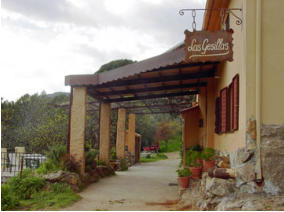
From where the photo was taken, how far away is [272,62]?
5.30 meters

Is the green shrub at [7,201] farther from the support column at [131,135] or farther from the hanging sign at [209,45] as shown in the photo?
the support column at [131,135]

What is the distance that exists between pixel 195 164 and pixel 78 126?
390 cm

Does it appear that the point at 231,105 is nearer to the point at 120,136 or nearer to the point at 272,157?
the point at 272,157

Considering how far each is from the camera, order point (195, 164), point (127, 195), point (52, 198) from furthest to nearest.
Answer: point (195, 164), point (127, 195), point (52, 198)

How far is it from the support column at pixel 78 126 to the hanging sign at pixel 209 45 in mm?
5047

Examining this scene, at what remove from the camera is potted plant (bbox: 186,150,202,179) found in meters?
8.52

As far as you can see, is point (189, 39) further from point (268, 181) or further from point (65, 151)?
point (65, 151)

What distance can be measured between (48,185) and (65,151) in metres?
1.58

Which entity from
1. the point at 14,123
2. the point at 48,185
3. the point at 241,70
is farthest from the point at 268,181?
the point at 14,123

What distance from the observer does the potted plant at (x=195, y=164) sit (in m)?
8.52

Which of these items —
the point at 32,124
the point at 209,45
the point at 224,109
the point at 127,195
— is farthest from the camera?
the point at 32,124

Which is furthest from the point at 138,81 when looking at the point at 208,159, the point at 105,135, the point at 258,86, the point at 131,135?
the point at 131,135

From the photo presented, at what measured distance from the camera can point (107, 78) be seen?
9.49m

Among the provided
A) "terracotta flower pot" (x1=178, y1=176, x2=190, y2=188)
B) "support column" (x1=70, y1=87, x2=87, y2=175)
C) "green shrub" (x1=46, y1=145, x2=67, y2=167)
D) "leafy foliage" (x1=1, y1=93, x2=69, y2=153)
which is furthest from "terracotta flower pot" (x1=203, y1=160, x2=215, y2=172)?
"leafy foliage" (x1=1, y1=93, x2=69, y2=153)
